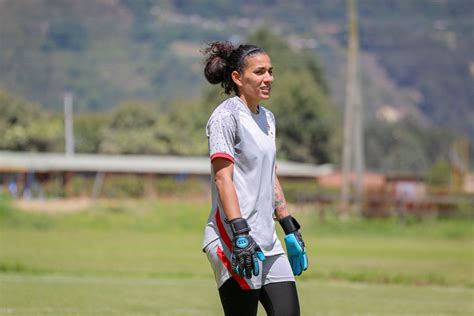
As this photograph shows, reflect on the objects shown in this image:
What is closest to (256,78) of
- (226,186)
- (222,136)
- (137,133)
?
(222,136)

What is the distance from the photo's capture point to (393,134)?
438 ft

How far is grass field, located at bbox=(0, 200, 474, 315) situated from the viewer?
1389 cm

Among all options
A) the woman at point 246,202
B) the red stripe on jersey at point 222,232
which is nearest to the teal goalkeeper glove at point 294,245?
the woman at point 246,202

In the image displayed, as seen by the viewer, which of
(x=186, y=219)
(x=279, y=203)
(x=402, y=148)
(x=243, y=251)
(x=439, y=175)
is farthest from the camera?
(x=402, y=148)

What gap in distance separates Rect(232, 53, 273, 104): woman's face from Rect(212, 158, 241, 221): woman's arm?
0.53m

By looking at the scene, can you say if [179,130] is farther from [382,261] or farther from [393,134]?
[382,261]

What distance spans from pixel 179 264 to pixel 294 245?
17.1 metres

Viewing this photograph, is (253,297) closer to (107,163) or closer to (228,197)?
(228,197)

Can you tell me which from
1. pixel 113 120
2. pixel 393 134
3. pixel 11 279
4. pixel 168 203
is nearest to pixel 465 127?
pixel 393 134

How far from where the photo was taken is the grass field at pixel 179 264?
13891 millimetres

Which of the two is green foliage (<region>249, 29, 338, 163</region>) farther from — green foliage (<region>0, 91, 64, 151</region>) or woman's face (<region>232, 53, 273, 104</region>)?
woman's face (<region>232, 53, 273, 104</region>)

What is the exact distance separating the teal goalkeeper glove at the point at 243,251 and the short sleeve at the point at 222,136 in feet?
1.43

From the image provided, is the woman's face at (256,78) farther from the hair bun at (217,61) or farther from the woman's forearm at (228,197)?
the woman's forearm at (228,197)

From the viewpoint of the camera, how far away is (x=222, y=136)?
7.14 m
